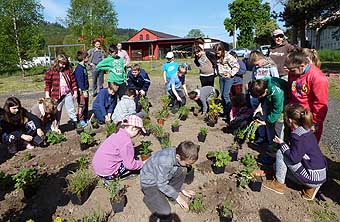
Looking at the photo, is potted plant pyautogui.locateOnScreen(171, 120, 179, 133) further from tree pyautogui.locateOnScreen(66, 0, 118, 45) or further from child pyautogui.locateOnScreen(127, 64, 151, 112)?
tree pyautogui.locateOnScreen(66, 0, 118, 45)

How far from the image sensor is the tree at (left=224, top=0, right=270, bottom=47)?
56.8m

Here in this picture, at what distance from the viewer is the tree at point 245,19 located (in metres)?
56.8

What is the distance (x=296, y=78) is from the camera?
399 cm

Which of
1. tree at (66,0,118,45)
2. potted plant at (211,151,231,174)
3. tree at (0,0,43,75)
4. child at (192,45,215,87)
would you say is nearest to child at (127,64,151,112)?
child at (192,45,215,87)

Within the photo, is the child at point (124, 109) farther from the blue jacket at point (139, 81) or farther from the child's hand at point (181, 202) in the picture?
the child's hand at point (181, 202)

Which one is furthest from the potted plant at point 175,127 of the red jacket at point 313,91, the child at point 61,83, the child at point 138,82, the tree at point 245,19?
the tree at point 245,19

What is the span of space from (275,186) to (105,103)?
12.8 ft

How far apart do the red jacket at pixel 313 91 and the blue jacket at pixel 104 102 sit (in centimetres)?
380

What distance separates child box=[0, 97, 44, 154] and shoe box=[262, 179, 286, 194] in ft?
13.6

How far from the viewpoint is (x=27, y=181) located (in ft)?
12.2

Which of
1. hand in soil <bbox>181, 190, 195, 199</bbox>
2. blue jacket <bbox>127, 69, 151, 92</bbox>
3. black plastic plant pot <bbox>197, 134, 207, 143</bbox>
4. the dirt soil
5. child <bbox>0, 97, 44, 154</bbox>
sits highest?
blue jacket <bbox>127, 69, 151, 92</bbox>

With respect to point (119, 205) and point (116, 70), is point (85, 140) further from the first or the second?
point (116, 70)

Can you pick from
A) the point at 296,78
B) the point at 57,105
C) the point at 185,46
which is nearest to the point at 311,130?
the point at 296,78

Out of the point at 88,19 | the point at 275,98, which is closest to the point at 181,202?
the point at 275,98
